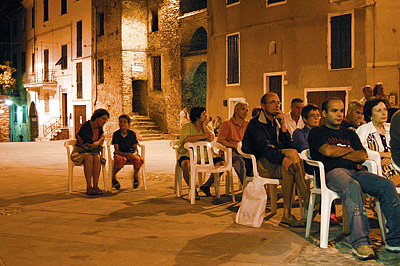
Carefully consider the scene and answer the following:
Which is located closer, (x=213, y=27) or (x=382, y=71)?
(x=382, y=71)

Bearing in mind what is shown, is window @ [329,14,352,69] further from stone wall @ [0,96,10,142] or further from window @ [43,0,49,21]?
stone wall @ [0,96,10,142]

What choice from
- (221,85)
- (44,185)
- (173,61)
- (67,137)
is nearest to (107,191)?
(44,185)

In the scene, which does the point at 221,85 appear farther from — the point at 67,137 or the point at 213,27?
the point at 67,137

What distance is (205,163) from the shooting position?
24.4ft

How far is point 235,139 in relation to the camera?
740cm

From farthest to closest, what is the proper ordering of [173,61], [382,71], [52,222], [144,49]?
[144,49] < [173,61] < [382,71] < [52,222]

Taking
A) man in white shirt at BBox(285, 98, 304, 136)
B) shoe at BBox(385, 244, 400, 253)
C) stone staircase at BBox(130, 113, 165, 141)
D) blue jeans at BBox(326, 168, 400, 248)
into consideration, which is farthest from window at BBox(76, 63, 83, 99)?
shoe at BBox(385, 244, 400, 253)

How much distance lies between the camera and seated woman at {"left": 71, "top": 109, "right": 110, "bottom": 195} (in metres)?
7.86

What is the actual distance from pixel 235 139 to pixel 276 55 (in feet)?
34.1

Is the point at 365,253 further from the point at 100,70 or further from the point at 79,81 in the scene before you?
the point at 79,81

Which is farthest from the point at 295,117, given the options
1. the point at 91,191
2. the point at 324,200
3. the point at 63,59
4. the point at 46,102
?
the point at 46,102

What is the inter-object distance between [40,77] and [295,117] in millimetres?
29963

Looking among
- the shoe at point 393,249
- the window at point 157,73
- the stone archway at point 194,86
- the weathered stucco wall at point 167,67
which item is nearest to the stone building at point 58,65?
the window at point 157,73

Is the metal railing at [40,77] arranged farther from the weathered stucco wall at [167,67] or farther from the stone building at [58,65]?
the weathered stucco wall at [167,67]
